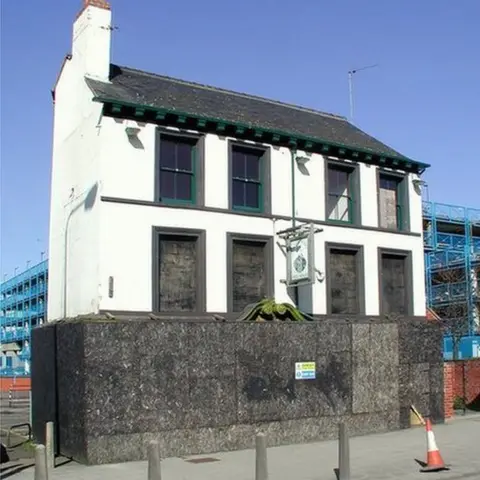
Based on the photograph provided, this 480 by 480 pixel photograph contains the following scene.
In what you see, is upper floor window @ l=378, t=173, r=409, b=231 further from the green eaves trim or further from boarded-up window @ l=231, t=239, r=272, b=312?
boarded-up window @ l=231, t=239, r=272, b=312

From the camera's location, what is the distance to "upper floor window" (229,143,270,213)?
1862 centimetres

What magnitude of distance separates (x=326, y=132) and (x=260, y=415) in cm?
941

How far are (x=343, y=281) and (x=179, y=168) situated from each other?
580 cm

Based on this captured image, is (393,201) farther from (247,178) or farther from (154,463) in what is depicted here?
(154,463)

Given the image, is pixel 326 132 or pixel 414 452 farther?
pixel 326 132

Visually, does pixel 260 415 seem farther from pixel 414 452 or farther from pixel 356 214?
pixel 356 214

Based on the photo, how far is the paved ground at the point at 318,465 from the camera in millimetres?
12336

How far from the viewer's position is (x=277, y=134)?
19.1m

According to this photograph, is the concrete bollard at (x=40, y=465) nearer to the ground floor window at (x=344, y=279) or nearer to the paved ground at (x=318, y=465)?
the paved ground at (x=318, y=465)

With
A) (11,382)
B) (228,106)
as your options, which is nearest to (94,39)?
(228,106)

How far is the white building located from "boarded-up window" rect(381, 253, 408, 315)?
4 centimetres

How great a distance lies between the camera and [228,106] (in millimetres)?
20828

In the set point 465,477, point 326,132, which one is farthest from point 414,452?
point 326,132

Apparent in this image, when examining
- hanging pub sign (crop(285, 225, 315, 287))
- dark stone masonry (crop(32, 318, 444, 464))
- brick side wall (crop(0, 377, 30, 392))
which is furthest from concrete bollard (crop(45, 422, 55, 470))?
brick side wall (crop(0, 377, 30, 392))
